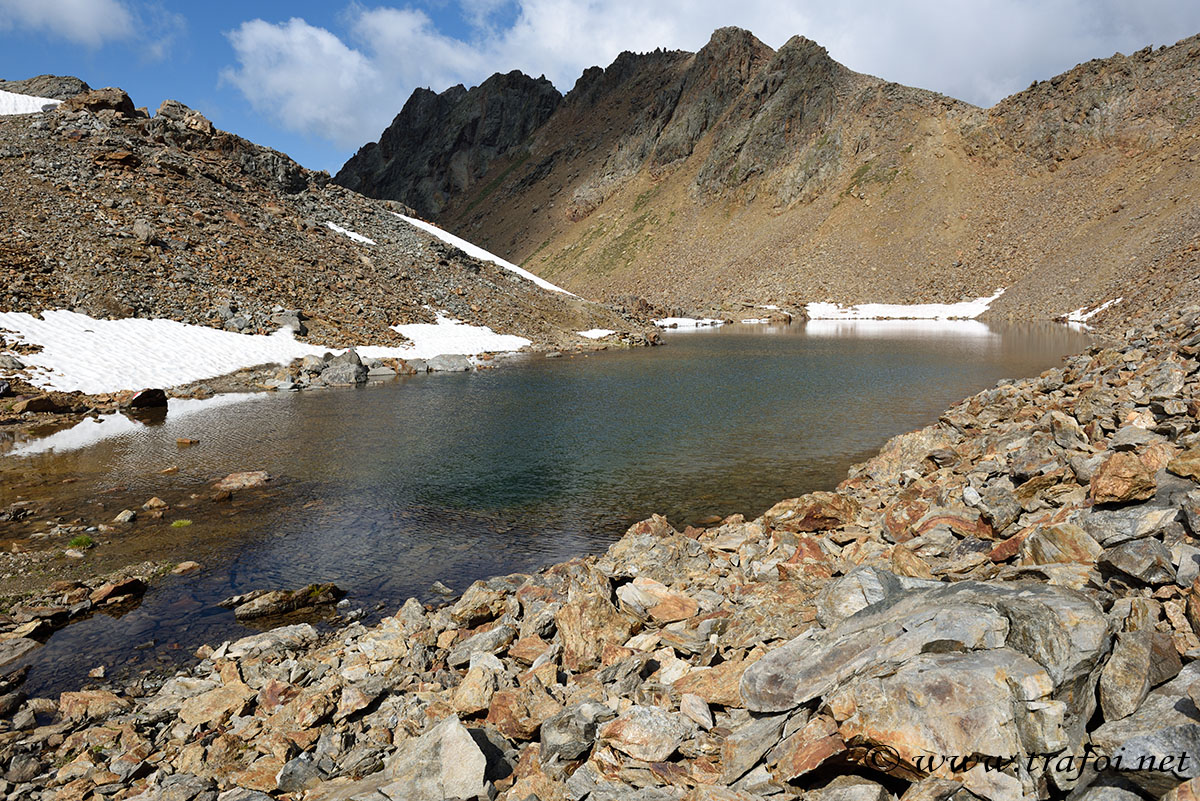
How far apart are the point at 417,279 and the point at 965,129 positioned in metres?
110

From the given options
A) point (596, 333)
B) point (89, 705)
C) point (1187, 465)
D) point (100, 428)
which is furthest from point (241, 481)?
point (596, 333)

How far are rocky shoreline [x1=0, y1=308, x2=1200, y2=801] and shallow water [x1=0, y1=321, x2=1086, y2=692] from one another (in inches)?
81.5

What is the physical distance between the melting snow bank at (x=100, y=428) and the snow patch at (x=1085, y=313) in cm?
7718

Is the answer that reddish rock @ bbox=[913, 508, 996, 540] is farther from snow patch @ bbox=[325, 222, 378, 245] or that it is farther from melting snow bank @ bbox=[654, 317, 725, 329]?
melting snow bank @ bbox=[654, 317, 725, 329]

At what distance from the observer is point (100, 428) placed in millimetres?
25297

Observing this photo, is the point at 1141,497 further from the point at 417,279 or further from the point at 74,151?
the point at 74,151

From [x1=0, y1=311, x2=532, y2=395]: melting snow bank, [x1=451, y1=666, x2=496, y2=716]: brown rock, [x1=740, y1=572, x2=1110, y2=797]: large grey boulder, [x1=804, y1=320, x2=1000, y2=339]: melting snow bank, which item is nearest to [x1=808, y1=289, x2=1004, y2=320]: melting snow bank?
[x1=804, y1=320, x2=1000, y2=339]: melting snow bank

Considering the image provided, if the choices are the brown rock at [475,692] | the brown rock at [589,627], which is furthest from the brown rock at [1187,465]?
the brown rock at [475,692]

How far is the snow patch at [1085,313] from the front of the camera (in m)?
64.5

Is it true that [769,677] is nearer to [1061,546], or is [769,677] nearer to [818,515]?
[1061,546]

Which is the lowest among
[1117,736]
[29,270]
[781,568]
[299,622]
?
[299,622]

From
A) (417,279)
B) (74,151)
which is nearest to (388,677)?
(417,279)

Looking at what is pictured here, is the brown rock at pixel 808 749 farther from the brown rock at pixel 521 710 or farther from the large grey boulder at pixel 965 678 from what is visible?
the brown rock at pixel 521 710

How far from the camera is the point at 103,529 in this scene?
15055 mm
